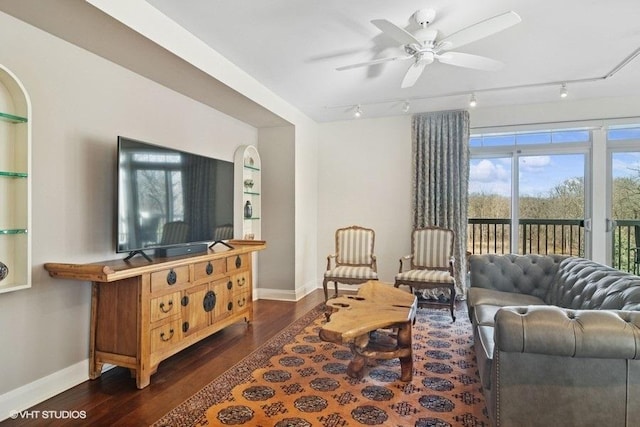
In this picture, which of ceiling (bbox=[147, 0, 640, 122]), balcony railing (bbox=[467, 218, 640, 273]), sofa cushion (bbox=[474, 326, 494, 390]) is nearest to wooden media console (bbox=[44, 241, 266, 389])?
ceiling (bbox=[147, 0, 640, 122])

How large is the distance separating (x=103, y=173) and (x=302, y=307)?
2.65 meters

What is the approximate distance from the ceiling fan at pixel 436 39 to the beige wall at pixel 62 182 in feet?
6.73

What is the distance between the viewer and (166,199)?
2.87 metres

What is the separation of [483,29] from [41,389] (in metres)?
3.61

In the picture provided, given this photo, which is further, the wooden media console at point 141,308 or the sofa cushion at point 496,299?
the sofa cushion at point 496,299

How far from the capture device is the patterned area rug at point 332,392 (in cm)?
203

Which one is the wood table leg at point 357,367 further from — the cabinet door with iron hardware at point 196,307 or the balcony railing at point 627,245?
the balcony railing at point 627,245

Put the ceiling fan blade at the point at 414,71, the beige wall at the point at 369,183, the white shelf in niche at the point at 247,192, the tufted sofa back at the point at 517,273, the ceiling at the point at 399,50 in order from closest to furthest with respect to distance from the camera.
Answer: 1. the ceiling at the point at 399,50
2. the ceiling fan blade at the point at 414,71
3. the tufted sofa back at the point at 517,273
4. the white shelf in niche at the point at 247,192
5. the beige wall at the point at 369,183

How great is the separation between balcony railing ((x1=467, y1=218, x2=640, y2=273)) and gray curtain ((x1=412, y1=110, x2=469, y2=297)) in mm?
446

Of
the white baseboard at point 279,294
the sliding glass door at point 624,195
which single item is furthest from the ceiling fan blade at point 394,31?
the sliding glass door at point 624,195

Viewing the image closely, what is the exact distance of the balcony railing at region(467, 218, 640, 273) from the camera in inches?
182

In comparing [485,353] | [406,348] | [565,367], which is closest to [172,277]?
[406,348]

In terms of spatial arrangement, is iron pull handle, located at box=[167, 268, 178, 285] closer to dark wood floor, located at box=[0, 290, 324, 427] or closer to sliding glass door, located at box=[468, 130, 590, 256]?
dark wood floor, located at box=[0, 290, 324, 427]

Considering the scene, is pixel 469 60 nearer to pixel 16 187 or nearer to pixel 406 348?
pixel 406 348
